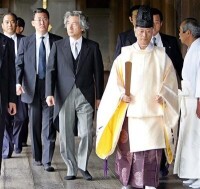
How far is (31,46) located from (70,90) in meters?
0.84

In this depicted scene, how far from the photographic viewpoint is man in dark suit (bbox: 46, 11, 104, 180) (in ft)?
16.8

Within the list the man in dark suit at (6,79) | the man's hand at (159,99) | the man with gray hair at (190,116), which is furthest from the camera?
the man with gray hair at (190,116)

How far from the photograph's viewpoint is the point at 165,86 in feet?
15.0

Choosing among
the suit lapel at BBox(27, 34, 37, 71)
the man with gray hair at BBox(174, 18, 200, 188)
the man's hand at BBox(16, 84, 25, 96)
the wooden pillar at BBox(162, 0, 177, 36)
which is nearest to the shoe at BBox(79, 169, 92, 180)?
the man with gray hair at BBox(174, 18, 200, 188)

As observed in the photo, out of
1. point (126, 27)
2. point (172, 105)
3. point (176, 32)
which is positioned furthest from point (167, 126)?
point (126, 27)

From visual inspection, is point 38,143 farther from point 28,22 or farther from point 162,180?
point 28,22

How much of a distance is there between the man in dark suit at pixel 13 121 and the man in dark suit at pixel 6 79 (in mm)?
1401

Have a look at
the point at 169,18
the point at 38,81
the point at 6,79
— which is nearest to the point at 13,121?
the point at 38,81

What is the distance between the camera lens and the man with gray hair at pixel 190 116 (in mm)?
4848

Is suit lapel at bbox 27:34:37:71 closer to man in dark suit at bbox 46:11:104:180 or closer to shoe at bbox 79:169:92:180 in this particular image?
man in dark suit at bbox 46:11:104:180

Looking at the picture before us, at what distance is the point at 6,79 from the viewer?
15.6 feet

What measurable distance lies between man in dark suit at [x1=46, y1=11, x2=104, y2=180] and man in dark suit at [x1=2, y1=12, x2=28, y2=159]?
1.17 metres

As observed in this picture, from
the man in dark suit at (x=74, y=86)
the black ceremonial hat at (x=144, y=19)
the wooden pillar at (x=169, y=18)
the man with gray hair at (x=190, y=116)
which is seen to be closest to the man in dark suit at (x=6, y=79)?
the man in dark suit at (x=74, y=86)

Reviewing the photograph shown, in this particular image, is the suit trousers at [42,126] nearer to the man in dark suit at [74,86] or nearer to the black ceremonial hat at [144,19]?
the man in dark suit at [74,86]
